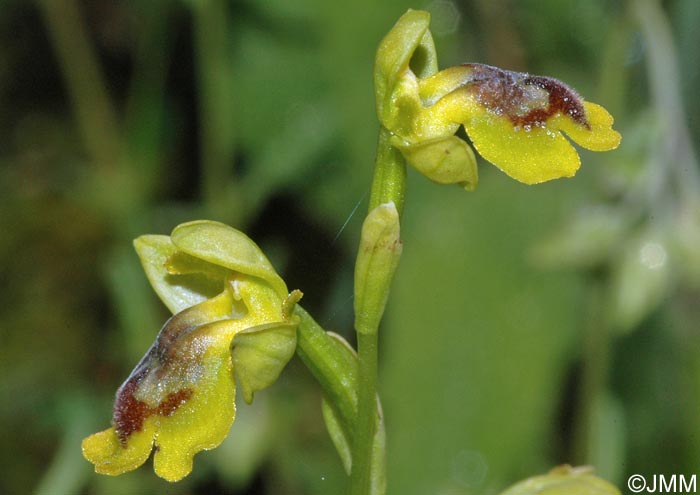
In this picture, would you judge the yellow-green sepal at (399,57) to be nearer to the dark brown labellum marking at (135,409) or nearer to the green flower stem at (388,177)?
the green flower stem at (388,177)

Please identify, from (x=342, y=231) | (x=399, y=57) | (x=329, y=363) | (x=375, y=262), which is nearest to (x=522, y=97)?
(x=399, y=57)

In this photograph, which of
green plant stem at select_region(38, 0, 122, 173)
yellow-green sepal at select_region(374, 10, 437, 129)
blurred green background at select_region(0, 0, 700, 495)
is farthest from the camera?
green plant stem at select_region(38, 0, 122, 173)

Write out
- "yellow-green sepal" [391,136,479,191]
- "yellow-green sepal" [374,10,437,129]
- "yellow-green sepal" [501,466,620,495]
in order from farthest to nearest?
"yellow-green sepal" [501,466,620,495] → "yellow-green sepal" [374,10,437,129] → "yellow-green sepal" [391,136,479,191]

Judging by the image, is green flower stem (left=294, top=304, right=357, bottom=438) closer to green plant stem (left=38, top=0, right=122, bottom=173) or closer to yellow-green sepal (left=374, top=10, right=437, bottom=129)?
yellow-green sepal (left=374, top=10, right=437, bottom=129)

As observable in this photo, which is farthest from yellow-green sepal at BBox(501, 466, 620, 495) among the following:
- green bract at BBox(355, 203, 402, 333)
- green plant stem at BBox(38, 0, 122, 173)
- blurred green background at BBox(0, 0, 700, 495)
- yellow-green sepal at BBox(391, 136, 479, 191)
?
green plant stem at BBox(38, 0, 122, 173)

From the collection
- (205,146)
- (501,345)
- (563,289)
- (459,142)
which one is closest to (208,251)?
(459,142)

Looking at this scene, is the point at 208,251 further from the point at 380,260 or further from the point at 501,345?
the point at 501,345
